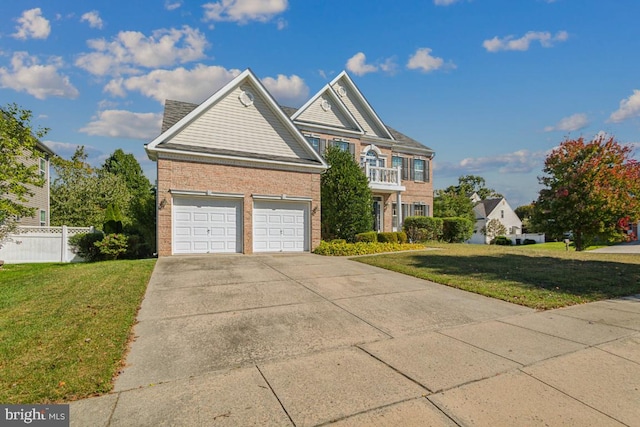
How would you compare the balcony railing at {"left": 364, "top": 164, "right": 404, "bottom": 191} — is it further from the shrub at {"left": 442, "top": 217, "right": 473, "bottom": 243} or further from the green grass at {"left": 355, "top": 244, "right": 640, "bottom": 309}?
the green grass at {"left": 355, "top": 244, "right": 640, "bottom": 309}

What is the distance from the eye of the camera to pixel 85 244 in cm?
1596

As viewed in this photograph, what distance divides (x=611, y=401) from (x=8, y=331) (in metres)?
7.60

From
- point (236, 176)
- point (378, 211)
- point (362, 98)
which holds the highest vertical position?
point (362, 98)

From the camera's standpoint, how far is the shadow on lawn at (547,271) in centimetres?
834

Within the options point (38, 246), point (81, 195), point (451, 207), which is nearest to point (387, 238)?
point (38, 246)

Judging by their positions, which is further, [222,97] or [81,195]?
[81,195]

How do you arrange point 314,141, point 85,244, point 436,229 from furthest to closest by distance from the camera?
point 436,229 < point 314,141 < point 85,244

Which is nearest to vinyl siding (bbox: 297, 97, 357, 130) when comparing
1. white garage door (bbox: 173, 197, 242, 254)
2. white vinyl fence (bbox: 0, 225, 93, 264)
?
white garage door (bbox: 173, 197, 242, 254)

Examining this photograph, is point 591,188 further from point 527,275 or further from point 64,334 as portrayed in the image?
point 64,334

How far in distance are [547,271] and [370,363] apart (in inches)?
348

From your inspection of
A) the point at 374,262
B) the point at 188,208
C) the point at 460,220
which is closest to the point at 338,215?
the point at 374,262

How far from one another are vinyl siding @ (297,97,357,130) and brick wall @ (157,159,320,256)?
20.0 feet

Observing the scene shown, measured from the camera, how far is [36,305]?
6.61 meters

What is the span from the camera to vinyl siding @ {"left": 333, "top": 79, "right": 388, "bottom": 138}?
22.8 metres
